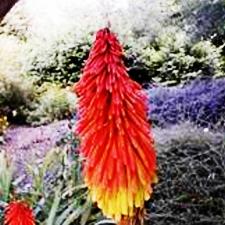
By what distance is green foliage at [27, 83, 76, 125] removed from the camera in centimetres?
561

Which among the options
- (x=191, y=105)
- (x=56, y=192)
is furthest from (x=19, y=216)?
(x=191, y=105)

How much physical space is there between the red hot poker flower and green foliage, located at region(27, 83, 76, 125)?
14.5 ft

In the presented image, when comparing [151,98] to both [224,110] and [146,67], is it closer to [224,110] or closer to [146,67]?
[224,110]

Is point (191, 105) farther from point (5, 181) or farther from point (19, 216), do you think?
point (19, 216)

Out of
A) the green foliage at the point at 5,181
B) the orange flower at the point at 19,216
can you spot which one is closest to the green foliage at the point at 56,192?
the green foliage at the point at 5,181

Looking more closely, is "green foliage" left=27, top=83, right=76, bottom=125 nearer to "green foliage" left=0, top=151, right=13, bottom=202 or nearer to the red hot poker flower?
"green foliage" left=0, top=151, right=13, bottom=202

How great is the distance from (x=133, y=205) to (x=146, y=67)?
4.51 metres

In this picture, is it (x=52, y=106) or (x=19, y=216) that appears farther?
(x=52, y=106)

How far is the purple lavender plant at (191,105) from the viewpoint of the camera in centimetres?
366

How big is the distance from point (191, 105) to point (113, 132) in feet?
9.19

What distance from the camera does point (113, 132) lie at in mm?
1079

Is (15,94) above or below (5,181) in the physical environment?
above


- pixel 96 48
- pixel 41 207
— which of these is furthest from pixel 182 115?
pixel 96 48

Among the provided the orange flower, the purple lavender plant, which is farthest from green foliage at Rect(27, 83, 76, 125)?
the orange flower
